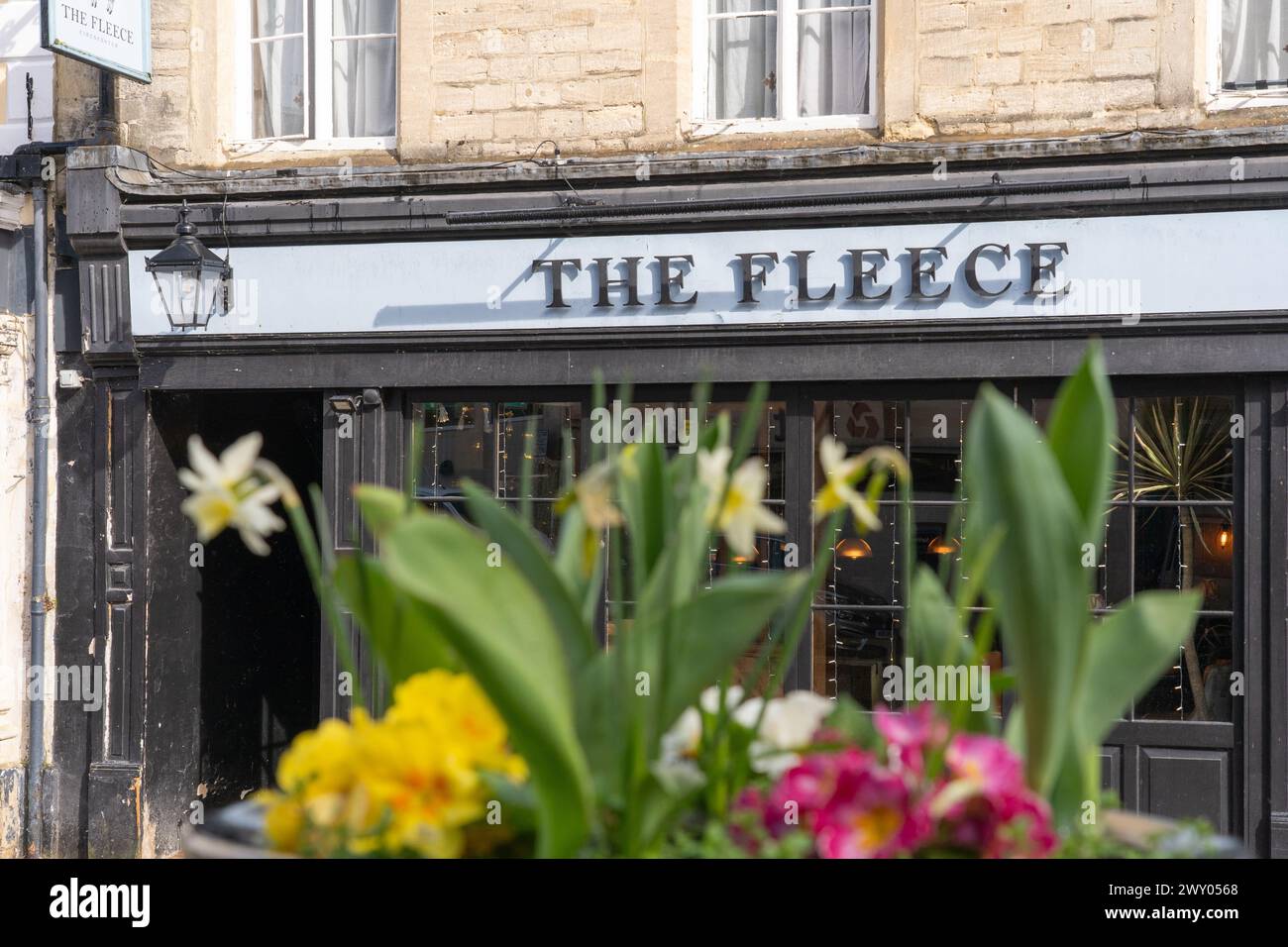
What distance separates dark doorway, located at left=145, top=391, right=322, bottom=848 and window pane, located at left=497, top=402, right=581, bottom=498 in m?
1.43

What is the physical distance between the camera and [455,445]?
22.9 feet

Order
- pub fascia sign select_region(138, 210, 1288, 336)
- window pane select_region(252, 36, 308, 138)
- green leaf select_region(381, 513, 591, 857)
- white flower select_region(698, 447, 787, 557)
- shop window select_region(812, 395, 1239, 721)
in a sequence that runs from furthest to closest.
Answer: window pane select_region(252, 36, 308, 138)
shop window select_region(812, 395, 1239, 721)
pub fascia sign select_region(138, 210, 1288, 336)
white flower select_region(698, 447, 787, 557)
green leaf select_region(381, 513, 591, 857)

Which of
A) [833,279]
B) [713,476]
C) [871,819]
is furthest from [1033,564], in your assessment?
[833,279]

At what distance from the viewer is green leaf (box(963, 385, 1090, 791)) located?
142 cm

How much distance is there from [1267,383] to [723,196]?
2.61 metres

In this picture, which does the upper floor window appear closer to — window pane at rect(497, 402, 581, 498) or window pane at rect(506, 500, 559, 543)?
window pane at rect(497, 402, 581, 498)

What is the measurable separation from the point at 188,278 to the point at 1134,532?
190 inches

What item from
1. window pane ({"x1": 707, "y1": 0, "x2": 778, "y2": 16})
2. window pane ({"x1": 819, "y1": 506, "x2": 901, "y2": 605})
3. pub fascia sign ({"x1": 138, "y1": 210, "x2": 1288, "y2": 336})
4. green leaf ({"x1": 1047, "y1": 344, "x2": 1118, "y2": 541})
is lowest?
window pane ({"x1": 819, "y1": 506, "x2": 901, "y2": 605})

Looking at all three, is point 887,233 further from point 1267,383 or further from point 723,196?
point 1267,383

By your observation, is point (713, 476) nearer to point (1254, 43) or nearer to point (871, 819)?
point (871, 819)

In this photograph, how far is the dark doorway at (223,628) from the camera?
7262mm

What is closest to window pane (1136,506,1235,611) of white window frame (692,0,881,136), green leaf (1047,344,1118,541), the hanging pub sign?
white window frame (692,0,881,136)

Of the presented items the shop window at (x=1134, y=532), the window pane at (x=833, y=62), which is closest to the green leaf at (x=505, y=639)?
the shop window at (x=1134, y=532)

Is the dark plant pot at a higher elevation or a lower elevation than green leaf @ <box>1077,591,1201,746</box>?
lower
